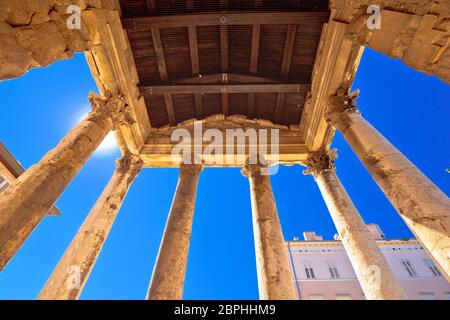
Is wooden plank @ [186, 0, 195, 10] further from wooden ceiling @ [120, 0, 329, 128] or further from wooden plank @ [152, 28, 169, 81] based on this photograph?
wooden plank @ [152, 28, 169, 81]

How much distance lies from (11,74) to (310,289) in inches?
1120

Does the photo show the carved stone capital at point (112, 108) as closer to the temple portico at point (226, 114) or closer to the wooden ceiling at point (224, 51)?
the temple portico at point (226, 114)

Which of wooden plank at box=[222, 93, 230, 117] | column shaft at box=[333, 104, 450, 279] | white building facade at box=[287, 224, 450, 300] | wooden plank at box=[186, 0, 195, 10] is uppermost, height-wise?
white building facade at box=[287, 224, 450, 300]

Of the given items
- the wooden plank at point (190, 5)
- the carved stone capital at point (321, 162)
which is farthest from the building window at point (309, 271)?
the wooden plank at point (190, 5)

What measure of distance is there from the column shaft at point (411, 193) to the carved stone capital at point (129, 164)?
7282 mm

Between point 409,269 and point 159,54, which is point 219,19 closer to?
point 159,54

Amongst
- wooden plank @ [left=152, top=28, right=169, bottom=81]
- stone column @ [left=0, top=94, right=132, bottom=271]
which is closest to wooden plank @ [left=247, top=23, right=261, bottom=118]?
wooden plank @ [left=152, top=28, right=169, bottom=81]

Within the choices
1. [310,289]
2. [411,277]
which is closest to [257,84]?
[310,289]

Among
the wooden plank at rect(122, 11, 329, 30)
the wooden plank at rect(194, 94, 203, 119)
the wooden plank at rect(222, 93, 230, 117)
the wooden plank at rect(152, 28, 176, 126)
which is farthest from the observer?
the wooden plank at rect(194, 94, 203, 119)

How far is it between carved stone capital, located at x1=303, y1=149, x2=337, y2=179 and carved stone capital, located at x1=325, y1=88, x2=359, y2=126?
179 centimetres

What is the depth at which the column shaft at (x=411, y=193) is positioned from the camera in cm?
355

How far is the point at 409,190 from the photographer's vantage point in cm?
418

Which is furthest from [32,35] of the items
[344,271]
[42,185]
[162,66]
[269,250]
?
[344,271]

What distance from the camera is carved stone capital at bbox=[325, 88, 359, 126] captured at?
23.3 ft
